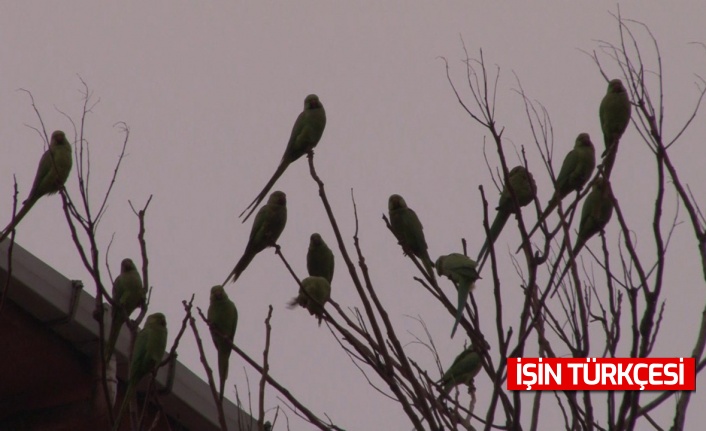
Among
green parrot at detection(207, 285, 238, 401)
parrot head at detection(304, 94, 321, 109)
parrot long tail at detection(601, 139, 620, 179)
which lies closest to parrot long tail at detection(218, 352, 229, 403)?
green parrot at detection(207, 285, 238, 401)

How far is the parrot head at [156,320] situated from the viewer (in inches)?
175

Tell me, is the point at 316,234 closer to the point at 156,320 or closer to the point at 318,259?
the point at 318,259

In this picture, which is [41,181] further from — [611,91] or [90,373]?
[611,91]

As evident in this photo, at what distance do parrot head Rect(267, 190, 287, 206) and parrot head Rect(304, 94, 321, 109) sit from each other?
728mm

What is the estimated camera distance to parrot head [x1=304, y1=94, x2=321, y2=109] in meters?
6.24

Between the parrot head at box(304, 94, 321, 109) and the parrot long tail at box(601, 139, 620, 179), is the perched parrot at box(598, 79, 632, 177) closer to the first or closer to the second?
the parrot long tail at box(601, 139, 620, 179)

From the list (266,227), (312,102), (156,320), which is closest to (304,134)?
(312,102)

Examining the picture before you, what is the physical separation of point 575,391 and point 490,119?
94cm

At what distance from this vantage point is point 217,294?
4.73m

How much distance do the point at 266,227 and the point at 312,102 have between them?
1098 mm

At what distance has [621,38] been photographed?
3311 millimetres

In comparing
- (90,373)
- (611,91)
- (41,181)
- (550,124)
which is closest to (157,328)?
(90,373)

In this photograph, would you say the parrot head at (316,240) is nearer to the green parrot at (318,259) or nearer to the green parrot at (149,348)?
the green parrot at (318,259)

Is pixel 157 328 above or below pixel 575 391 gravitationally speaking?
above
